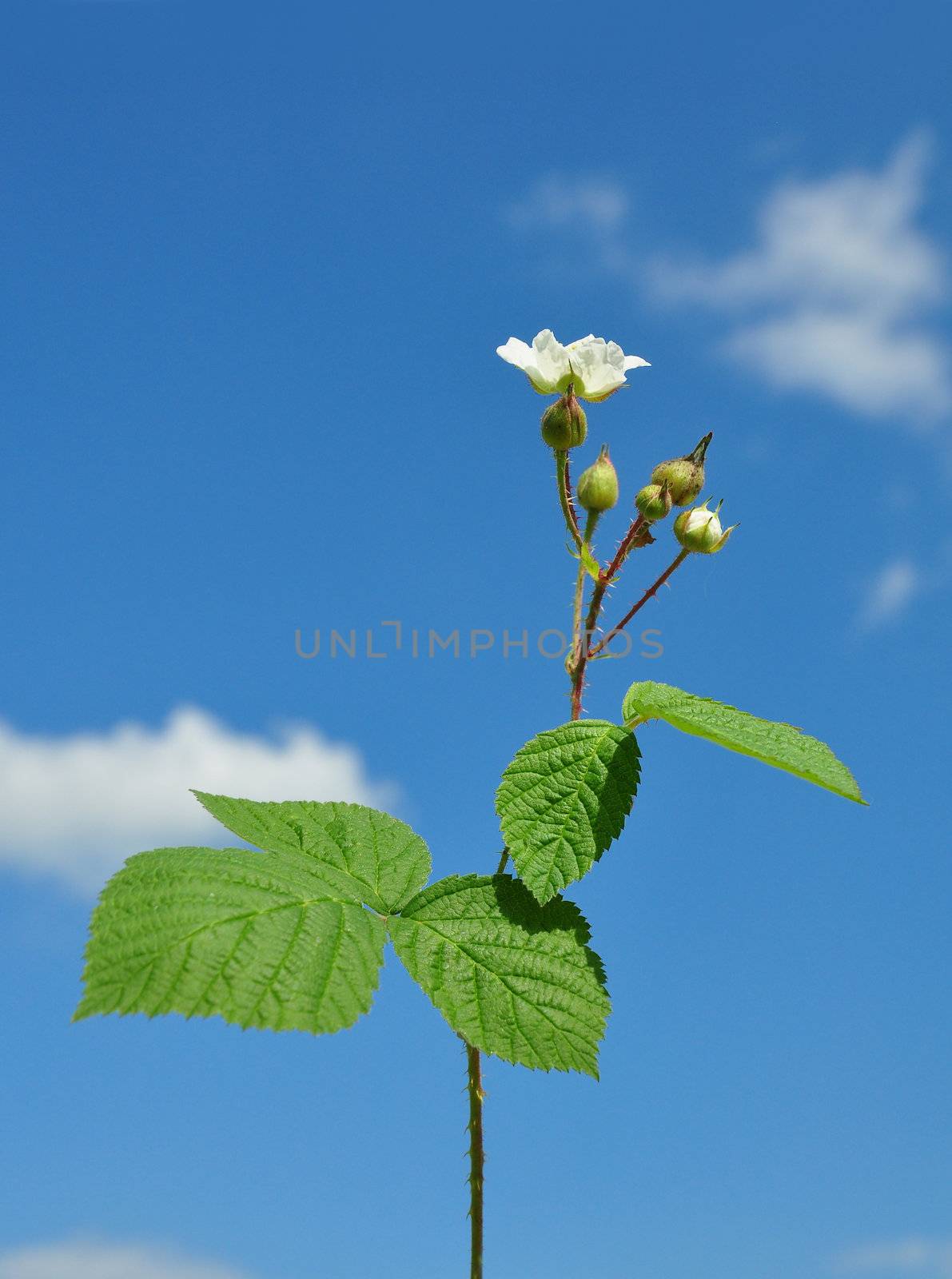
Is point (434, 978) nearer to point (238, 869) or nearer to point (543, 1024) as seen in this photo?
point (543, 1024)

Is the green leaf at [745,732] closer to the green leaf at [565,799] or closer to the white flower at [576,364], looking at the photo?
the green leaf at [565,799]

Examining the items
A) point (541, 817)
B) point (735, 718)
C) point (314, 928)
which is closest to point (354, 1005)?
point (314, 928)

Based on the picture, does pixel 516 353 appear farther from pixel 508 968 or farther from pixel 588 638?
pixel 508 968

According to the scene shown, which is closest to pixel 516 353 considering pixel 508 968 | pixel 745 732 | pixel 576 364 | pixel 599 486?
pixel 576 364

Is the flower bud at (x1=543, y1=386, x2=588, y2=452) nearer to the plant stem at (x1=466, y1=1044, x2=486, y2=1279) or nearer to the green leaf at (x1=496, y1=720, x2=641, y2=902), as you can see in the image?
the green leaf at (x1=496, y1=720, x2=641, y2=902)

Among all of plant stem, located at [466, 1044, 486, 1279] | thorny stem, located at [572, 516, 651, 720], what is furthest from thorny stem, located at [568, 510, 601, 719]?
plant stem, located at [466, 1044, 486, 1279]
